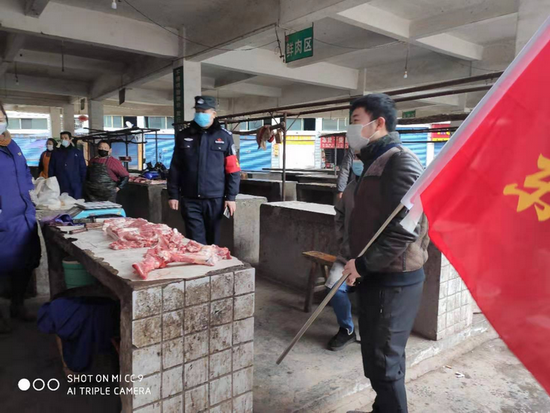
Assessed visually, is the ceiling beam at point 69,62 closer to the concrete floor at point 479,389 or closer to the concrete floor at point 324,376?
the concrete floor at point 324,376

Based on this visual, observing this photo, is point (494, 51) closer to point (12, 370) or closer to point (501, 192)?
point (501, 192)

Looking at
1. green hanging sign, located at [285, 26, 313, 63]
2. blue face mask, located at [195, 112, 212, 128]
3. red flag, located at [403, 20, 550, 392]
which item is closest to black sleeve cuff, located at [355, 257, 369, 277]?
red flag, located at [403, 20, 550, 392]

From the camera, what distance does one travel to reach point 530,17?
4703 mm

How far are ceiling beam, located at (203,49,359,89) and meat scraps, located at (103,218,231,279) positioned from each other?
7.19 m

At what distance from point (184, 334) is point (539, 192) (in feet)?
5.11

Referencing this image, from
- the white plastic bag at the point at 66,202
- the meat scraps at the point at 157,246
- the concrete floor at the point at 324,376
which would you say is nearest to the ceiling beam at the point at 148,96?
the white plastic bag at the point at 66,202

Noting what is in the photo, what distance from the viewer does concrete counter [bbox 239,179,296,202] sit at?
8672 mm

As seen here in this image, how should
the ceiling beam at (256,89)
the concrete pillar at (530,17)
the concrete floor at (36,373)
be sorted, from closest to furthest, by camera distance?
the concrete floor at (36,373) → the concrete pillar at (530,17) → the ceiling beam at (256,89)

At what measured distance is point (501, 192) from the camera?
1.08 m

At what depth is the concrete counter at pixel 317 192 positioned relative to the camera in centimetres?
888

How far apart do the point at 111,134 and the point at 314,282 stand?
9157mm

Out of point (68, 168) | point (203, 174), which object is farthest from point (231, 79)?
point (203, 174)

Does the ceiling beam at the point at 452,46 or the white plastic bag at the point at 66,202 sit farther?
the ceiling beam at the point at 452,46

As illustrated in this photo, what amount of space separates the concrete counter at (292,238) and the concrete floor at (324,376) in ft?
2.88
